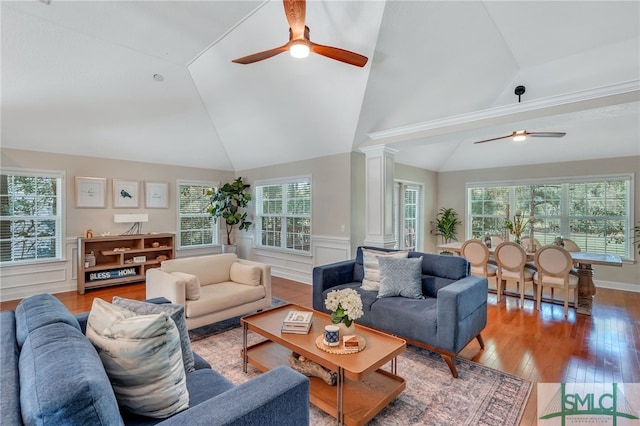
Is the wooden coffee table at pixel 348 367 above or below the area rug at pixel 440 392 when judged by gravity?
above

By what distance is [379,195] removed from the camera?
480cm

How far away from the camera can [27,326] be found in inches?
53.6

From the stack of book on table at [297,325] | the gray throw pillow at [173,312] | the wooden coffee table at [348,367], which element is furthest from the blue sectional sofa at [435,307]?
Result: the gray throw pillow at [173,312]

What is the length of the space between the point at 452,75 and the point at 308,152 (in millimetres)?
2571

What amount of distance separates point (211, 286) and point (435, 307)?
2.50m

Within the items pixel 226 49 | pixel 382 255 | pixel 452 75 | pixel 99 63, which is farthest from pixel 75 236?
pixel 452 75

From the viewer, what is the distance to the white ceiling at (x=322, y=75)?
323 centimetres

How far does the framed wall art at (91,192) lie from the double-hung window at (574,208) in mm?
7515

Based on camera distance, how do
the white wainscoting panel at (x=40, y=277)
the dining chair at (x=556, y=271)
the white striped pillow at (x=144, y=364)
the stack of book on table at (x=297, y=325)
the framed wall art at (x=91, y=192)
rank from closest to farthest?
1. the white striped pillow at (x=144, y=364)
2. the stack of book on table at (x=297, y=325)
3. the dining chair at (x=556, y=271)
4. the white wainscoting panel at (x=40, y=277)
5. the framed wall art at (x=91, y=192)

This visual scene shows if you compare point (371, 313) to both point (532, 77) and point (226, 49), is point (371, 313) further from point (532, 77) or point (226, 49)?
point (532, 77)

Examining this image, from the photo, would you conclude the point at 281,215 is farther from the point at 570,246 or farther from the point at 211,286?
the point at 570,246

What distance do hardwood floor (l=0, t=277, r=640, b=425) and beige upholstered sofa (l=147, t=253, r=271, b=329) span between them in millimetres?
1046

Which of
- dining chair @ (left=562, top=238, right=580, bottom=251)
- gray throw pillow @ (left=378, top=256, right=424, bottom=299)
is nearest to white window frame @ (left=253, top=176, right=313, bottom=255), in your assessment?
gray throw pillow @ (left=378, top=256, right=424, bottom=299)

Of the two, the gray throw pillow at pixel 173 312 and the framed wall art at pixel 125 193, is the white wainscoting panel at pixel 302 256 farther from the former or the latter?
the gray throw pillow at pixel 173 312
